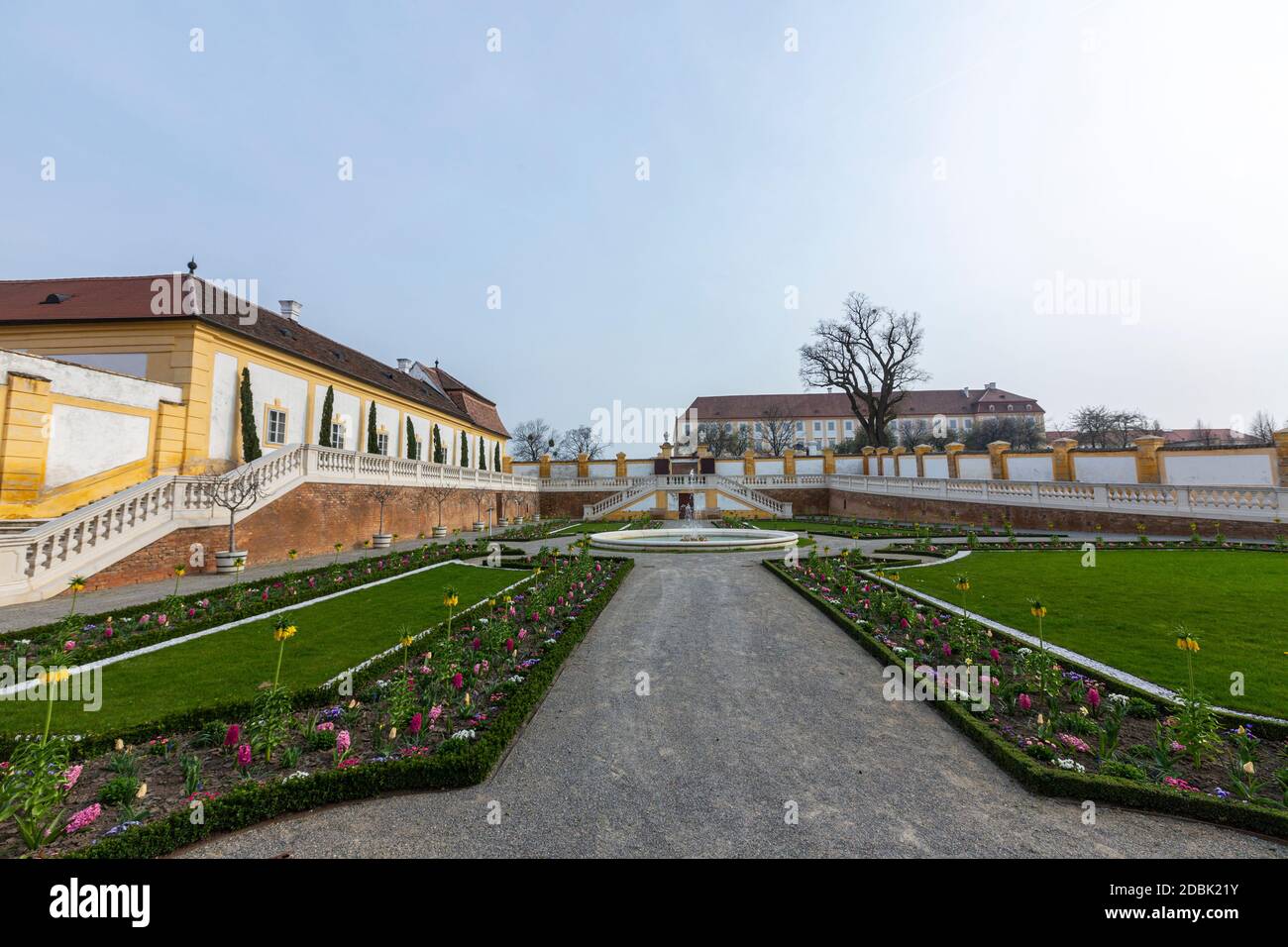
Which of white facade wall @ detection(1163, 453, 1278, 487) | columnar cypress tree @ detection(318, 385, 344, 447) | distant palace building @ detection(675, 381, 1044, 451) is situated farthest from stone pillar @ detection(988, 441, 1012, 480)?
distant palace building @ detection(675, 381, 1044, 451)

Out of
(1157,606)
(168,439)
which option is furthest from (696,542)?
(168,439)

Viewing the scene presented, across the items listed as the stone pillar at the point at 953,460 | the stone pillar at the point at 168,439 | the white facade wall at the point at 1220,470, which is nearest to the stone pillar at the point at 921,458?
the stone pillar at the point at 953,460

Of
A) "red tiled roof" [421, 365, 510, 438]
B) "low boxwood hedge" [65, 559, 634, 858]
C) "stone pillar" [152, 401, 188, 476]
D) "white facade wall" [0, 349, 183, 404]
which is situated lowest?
"low boxwood hedge" [65, 559, 634, 858]

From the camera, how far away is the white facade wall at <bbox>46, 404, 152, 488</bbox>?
1308 centimetres

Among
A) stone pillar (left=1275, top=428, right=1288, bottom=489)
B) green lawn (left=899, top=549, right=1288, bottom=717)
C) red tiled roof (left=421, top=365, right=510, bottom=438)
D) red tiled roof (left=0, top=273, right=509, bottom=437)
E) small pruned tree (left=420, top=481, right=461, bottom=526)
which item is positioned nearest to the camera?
green lawn (left=899, top=549, right=1288, bottom=717)

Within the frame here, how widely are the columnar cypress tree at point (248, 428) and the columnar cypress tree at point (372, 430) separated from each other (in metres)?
7.36

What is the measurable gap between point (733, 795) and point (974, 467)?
32455mm

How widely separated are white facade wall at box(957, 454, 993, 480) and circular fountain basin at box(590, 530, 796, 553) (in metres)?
18.4

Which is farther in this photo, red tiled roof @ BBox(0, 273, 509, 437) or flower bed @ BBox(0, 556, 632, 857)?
red tiled roof @ BBox(0, 273, 509, 437)

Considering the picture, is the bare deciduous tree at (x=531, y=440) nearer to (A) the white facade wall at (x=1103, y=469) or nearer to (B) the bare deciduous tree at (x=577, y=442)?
(B) the bare deciduous tree at (x=577, y=442)

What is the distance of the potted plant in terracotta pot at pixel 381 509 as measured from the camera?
18072 mm

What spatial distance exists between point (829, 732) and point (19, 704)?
764cm

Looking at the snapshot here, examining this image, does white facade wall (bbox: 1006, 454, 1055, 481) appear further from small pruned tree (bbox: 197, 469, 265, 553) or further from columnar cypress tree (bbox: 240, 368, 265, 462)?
columnar cypress tree (bbox: 240, 368, 265, 462)

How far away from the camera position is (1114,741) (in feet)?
12.1
